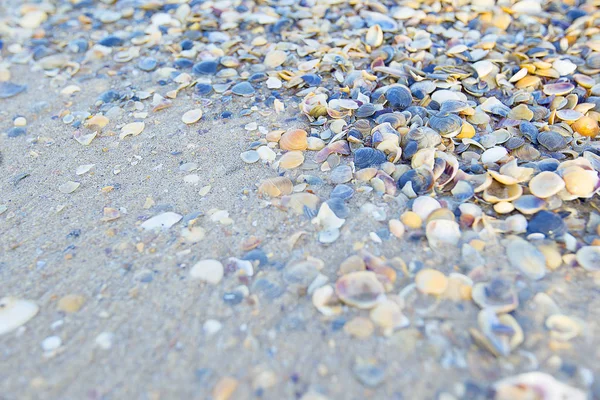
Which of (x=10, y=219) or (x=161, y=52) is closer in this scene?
(x=10, y=219)

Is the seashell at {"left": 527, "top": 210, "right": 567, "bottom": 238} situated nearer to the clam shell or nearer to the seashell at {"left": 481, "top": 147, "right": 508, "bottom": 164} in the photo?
the clam shell

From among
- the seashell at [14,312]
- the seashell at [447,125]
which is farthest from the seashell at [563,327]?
the seashell at [14,312]

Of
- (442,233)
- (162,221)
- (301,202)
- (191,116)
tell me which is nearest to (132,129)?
(191,116)

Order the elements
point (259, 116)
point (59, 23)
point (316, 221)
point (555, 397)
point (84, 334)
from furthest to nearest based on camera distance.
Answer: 1. point (59, 23)
2. point (259, 116)
3. point (316, 221)
4. point (84, 334)
5. point (555, 397)

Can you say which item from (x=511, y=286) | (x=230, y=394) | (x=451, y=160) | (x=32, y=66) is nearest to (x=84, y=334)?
(x=230, y=394)

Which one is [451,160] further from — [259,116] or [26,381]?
[26,381]

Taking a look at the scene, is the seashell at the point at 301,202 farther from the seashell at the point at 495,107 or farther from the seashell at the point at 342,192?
the seashell at the point at 495,107
